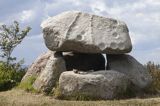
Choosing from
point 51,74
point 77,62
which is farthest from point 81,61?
point 51,74

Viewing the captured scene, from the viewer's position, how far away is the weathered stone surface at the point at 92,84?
674 inches

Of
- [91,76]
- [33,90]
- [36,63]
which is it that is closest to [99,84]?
[91,76]

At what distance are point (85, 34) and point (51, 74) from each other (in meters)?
1.87

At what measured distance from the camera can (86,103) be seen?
53.9 feet

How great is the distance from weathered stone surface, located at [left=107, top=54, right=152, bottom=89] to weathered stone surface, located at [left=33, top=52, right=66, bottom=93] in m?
1.82

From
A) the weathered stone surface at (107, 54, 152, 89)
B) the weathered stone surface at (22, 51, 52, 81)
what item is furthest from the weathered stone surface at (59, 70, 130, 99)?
the weathered stone surface at (22, 51, 52, 81)

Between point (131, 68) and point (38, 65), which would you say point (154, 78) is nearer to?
point (131, 68)

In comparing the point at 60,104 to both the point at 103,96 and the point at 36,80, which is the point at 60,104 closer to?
the point at 103,96

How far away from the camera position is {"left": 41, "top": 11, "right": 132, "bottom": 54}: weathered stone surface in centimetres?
1809

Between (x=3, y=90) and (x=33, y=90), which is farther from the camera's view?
(x=3, y=90)

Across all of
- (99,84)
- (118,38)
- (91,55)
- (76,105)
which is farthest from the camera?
(91,55)

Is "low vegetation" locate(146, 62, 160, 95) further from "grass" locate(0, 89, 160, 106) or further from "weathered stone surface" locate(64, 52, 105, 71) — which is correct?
"weathered stone surface" locate(64, 52, 105, 71)

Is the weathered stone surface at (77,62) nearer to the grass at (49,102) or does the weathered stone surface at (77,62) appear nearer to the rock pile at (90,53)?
the rock pile at (90,53)

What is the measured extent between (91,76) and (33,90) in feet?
8.98
